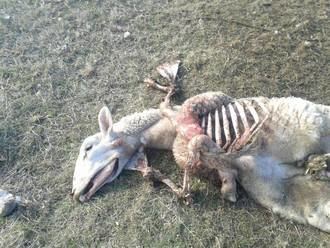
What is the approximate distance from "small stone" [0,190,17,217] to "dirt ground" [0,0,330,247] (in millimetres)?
55

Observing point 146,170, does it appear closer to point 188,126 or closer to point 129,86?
point 188,126

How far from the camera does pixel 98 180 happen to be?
398cm

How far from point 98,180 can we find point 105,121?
492mm

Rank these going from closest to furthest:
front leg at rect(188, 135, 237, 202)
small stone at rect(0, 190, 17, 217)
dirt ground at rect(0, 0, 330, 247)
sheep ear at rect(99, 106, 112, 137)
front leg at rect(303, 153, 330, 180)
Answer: front leg at rect(303, 153, 330, 180) → front leg at rect(188, 135, 237, 202) → dirt ground at rect(0, 0, 330, 247) → small stone at rect(0, 190, 17, 217) → sheep ear at rect(99, 106, 112, 137)

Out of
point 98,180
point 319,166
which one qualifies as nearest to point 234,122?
point 319,166

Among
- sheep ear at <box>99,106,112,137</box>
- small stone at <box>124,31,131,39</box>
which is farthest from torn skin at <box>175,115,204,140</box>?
small stone at <box>124,31,131,39</box>

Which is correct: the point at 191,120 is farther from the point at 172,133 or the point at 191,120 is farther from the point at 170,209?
the point at 170,209

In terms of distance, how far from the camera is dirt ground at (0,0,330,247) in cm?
372

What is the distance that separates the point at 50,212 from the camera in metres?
3.92

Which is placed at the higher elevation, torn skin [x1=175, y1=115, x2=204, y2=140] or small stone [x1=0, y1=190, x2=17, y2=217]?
torn skin [x1=175, y1=115, x2=204, y2=140]

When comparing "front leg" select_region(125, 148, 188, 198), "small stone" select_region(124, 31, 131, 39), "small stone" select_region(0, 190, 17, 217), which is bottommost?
"small stone" select_region(0, 190, 17, 217)

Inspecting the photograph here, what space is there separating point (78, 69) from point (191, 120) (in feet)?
5.45

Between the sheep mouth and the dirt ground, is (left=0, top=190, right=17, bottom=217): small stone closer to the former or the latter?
the dirt ground

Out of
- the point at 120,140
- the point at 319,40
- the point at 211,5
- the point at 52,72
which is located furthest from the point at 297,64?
the point at 52,72
